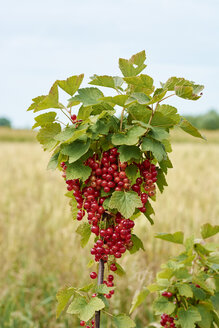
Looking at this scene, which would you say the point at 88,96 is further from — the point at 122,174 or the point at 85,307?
the point at 85,307

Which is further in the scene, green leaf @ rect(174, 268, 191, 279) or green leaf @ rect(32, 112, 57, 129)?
green leaf @ rect(174, 268, 191, 279)

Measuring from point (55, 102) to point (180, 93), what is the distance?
46cm

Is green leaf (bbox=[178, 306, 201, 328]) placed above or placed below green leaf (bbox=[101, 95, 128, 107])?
below

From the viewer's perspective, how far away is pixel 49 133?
58.1 inches

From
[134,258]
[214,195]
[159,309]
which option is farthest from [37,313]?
[214,195]

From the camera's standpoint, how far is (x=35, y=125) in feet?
5.09

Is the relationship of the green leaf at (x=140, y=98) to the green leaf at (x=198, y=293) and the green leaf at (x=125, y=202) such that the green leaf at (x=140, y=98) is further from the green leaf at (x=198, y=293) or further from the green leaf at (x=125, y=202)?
the green leaf at (x=198, y=293)

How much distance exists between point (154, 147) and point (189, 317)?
2.71ft

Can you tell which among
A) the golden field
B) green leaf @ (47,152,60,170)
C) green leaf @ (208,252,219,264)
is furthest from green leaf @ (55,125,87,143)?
the golden field

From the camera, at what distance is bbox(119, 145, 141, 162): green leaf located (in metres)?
1.32

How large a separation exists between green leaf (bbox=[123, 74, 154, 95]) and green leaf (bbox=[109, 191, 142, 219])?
378 millimetres

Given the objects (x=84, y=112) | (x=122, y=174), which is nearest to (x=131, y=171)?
(x=122, y=174)

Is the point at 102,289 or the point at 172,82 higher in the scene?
the point at 172,82

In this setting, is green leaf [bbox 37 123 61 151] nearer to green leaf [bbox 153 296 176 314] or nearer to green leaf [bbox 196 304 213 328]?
green leaf [bbox 153 296 176 314]
